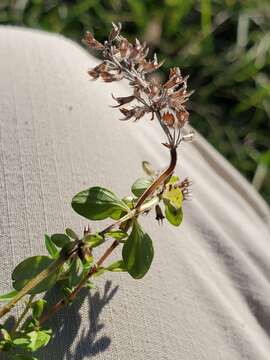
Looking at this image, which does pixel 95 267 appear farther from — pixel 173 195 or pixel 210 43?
pixel 210 43

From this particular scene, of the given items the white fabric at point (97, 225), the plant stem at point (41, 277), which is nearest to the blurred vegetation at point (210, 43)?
the white fabric at point (97, 225)

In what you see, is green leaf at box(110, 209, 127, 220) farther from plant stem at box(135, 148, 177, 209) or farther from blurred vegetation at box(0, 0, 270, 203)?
blurred vegetation at box(0, 0, 270, 203)

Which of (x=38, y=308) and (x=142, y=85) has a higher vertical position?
(x=142, y=85)

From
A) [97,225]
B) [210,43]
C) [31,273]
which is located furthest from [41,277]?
[210,43]

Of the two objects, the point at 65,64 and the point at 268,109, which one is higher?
the point at 65,64

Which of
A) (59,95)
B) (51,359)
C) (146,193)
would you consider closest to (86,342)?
(51,359)

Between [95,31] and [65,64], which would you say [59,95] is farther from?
[95,31]
